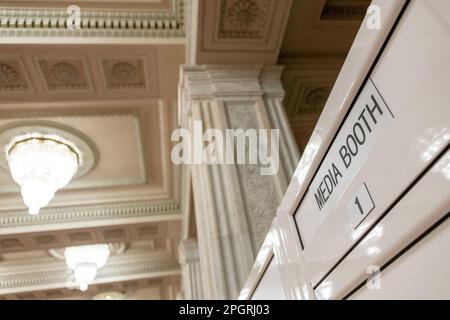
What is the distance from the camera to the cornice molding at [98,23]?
10.6 feet

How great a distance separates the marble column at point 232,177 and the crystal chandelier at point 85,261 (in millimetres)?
4965

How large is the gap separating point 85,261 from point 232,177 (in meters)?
5.76

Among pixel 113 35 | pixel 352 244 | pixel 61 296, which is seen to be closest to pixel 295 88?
pixel 113 35

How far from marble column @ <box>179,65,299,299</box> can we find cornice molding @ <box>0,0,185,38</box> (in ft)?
1.93

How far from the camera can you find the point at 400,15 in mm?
614

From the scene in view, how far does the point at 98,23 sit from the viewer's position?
339 centimetres

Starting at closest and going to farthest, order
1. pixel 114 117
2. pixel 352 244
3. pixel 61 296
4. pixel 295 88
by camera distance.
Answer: pixel 352 244, pixel 295 88, pixel 114 117, pixel 61 296

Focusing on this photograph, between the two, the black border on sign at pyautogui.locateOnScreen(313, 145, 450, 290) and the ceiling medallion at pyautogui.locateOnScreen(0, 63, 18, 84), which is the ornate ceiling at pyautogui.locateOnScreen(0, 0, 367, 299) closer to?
the ceiling medallion at pyautogui.locateOnScreen(0, 63, 18, 84)

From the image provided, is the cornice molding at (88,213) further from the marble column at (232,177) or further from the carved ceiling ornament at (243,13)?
the carved ceiling ornament at (243,13)

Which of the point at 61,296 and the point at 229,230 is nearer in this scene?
the point at 229,230

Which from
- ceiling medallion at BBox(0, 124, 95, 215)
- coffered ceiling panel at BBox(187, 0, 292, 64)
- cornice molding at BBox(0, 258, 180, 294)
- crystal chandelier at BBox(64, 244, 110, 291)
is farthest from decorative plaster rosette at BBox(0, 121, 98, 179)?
cornice molding at BBox(0, 258, 180, 294)

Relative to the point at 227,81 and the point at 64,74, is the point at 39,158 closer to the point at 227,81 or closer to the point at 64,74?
the point at 64,74
